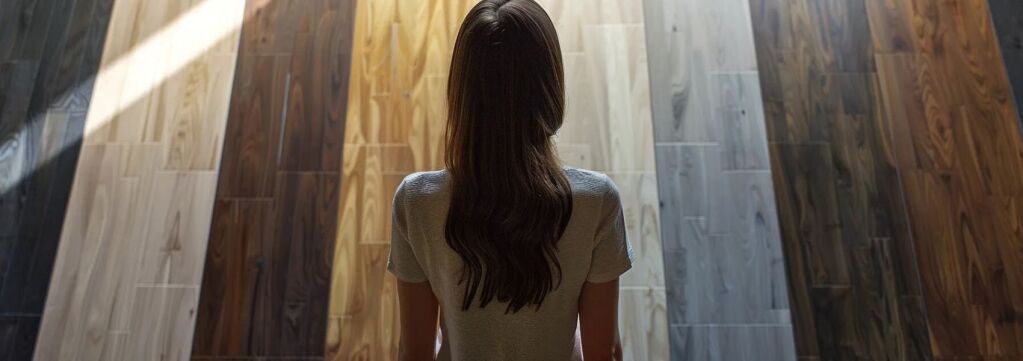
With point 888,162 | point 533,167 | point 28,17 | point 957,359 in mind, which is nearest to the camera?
point 533,167

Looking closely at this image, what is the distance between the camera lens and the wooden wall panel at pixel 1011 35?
2.43 metres

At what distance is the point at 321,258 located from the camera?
2.30 meters

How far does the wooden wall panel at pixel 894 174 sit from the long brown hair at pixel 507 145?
126cm

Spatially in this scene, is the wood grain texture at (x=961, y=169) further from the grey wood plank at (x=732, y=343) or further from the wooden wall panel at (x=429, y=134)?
the wooden wall panel at (x=429, y=134)

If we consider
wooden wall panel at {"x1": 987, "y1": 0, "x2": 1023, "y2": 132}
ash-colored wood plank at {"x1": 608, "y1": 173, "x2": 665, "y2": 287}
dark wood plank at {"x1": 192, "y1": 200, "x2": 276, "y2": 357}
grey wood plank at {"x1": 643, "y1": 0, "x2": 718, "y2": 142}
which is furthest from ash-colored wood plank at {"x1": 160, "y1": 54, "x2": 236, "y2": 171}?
wooden wall panel at {"x1": 987, "y1": 0, "x2": 1023, "y2": 132}

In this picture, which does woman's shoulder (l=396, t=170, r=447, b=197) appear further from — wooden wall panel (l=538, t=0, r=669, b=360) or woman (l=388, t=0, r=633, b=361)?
wooden wall panel (l=538, t=0, r=669, b=360)

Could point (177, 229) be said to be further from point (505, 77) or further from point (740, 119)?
point (740, 119)

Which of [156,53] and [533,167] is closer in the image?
[533,167]

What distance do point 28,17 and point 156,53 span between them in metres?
0.43

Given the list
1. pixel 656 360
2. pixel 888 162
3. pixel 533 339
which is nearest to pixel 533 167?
pixel 533 339

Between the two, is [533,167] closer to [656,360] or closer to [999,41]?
[656,360]

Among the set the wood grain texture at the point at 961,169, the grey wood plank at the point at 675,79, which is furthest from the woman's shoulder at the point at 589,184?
the wood grain texture at the point at 961,169

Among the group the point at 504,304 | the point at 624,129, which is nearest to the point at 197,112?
the point at 624,129

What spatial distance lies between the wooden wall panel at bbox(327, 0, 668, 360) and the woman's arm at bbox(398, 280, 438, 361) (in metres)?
0.88
